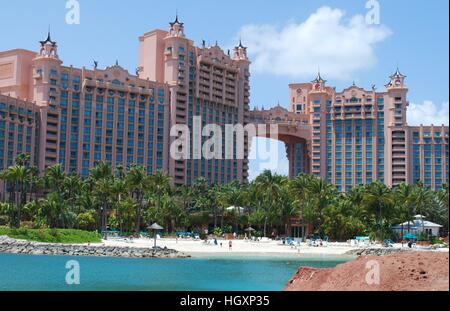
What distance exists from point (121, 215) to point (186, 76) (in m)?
64.4

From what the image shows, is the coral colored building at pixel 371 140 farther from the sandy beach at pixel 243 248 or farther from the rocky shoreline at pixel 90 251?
the rocky shoreline at pixel 90 251

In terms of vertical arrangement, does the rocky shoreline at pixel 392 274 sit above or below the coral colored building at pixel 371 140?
below

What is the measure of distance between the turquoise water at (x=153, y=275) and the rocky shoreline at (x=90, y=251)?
214 inches

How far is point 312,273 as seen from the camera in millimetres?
28422

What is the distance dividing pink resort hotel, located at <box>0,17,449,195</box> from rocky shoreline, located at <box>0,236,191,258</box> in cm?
6196

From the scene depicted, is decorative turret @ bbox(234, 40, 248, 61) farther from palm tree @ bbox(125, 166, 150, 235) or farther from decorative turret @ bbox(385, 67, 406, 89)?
palm tree @ bbox(125, 166, 150, 235)

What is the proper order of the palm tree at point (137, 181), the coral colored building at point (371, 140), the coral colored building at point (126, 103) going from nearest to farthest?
the palm tree at point (137, 181) → the coral colored building at point (126, 103) → the coral colored building at point (371, 140)

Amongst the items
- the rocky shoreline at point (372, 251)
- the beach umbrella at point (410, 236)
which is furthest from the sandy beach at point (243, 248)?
the beach umbrella at point (410, 236)

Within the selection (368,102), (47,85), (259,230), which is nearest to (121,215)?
(259,230)

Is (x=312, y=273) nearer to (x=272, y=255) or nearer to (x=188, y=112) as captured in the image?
(x=272, y=255)

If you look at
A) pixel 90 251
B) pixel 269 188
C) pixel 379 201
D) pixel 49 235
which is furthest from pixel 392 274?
pixel 269 188

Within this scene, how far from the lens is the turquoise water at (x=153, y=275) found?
37906mm

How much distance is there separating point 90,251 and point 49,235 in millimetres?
12261

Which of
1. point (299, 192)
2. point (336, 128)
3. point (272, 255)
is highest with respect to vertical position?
point (336, 128)
